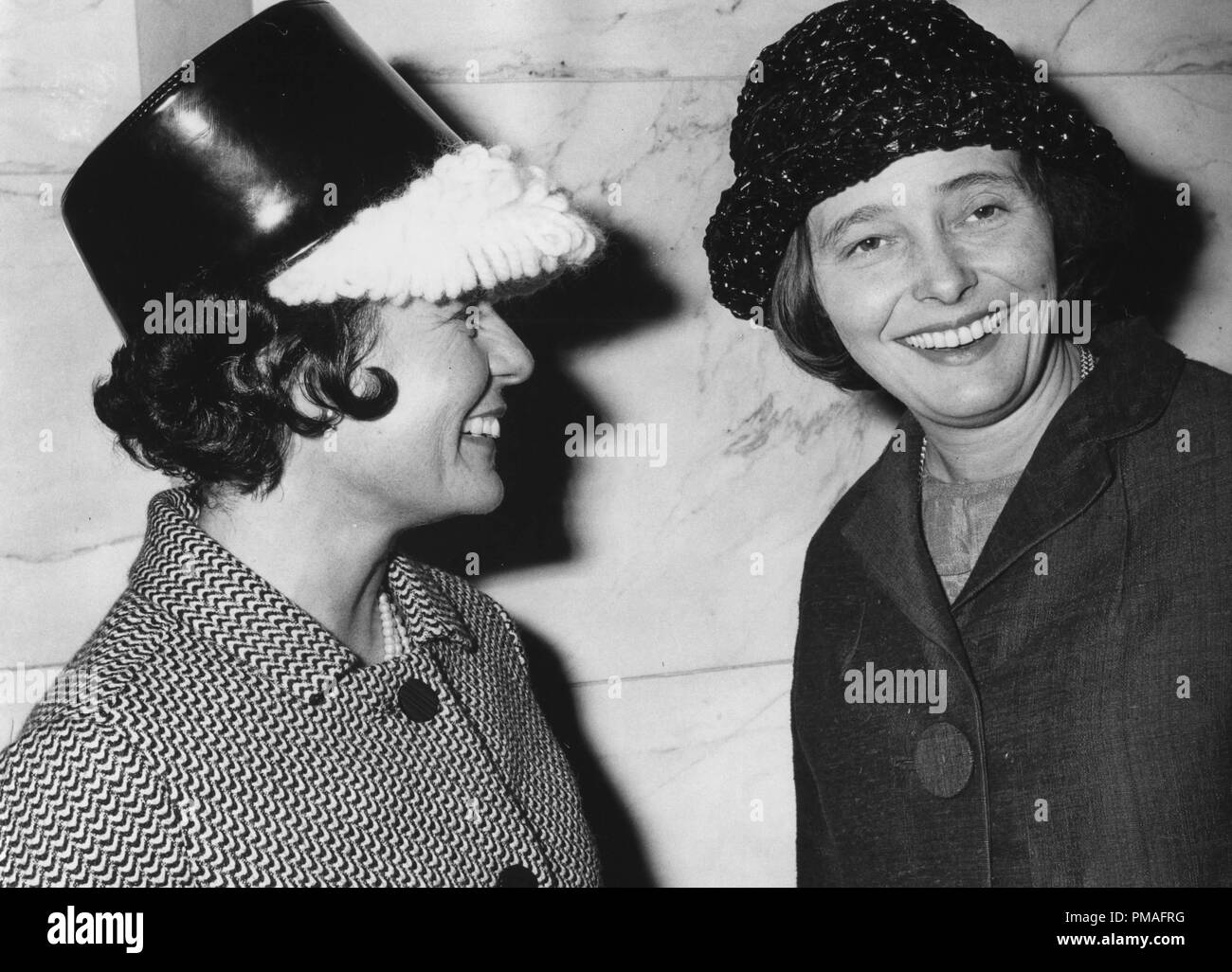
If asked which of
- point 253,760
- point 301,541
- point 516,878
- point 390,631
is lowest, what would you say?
point 516,878

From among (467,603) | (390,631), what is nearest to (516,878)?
(390,631)

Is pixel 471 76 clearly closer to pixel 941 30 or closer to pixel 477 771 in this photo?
pixel 941 30

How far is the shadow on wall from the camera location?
2064mm

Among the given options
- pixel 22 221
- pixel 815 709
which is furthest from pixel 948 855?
pixel 22 221

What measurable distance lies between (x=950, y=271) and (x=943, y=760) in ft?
1.97

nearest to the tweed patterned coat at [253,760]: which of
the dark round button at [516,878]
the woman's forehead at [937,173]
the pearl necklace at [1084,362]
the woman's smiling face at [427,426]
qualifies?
the dark round button at [516,878]

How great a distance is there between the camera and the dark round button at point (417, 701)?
4.60 feet

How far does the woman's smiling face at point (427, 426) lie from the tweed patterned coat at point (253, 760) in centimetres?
17

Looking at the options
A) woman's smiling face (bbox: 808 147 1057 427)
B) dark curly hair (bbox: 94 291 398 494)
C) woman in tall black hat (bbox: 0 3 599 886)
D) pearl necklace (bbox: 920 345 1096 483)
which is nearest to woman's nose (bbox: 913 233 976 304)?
woman's smiling face (bbox: 808 147 1057 427)

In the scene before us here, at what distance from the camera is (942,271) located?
1.44 meters

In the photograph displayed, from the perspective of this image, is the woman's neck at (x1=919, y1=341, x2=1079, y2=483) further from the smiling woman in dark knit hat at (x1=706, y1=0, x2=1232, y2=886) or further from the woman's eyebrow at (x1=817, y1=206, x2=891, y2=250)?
the woman's eyebrow at (x1=817, y1=206, x2=891, y2=250)

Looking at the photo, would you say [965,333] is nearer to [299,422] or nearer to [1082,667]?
[1082,667]

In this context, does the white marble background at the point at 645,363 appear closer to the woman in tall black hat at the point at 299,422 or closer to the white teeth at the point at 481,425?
the woman in tall black hat at the point at 299,422

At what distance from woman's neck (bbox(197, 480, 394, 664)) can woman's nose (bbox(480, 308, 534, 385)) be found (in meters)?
0.24
